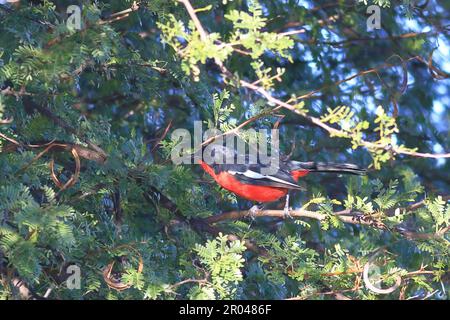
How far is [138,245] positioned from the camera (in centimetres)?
449

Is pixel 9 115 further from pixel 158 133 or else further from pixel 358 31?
pixel 358 31

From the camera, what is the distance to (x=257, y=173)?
5.76 metres

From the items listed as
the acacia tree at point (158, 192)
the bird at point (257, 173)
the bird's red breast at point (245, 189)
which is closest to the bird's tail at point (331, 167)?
the bird at point (257, 173)

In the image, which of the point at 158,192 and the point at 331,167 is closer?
the point at 158,192

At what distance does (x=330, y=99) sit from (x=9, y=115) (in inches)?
121

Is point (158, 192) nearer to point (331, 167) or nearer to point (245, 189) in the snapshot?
point (245, 189)

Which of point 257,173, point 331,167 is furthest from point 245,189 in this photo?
point 331,167

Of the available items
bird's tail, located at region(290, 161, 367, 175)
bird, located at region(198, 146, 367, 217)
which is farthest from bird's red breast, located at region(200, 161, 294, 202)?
bird's tail, located at region(290, 161, 367, 175)

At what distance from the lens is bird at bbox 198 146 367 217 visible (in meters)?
5.43

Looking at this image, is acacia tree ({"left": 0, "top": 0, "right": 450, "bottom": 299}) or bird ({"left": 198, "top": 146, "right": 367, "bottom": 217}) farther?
bird ({"left": 198, "top": 146, "right": 367, "bottom": 217})

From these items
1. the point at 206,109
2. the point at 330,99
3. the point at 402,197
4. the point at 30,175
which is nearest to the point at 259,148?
the point at 206,109

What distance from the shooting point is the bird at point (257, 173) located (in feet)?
17.8

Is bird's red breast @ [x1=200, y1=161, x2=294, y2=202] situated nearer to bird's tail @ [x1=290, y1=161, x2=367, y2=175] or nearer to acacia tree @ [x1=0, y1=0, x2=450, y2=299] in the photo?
acacia tree @ [x1=0, y1=0, x2=450, y2=299]

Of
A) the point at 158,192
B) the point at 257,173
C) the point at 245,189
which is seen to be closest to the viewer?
the point at 158,192
